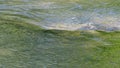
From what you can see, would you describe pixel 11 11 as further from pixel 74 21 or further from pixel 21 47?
pixel 21 47

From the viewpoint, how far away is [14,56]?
143 inches

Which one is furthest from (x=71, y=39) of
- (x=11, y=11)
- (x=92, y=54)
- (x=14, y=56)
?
(x=11, y=11)

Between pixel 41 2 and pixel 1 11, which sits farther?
pixel 41 2

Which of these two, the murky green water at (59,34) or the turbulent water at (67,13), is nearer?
the murky green water at (59,34)

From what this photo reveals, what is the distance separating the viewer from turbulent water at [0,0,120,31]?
4593 millimetres

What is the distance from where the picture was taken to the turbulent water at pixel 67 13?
4593 millimetres

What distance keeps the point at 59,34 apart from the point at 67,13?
2.92 ft

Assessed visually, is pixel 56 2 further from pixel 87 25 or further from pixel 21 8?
pixel 87 25

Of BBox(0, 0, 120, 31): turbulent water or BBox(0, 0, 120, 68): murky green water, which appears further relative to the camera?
BBox(0, 0, 120, 31): turbulent water

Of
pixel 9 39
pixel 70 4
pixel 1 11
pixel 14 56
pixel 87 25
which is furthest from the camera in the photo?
pixel 70 4

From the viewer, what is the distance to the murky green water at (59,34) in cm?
357

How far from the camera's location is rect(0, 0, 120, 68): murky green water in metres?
3.57

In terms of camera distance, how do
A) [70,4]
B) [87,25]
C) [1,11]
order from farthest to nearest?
1. [70,4]
2. [1,11]
3. [87,25]

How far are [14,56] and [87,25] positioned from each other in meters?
1.27
